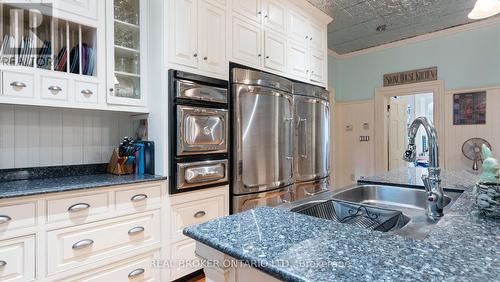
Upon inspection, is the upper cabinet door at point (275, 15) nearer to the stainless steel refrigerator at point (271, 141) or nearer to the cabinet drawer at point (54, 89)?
the stainless steel refrigerator at point (271, 141)

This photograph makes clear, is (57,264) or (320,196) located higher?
(320,196)

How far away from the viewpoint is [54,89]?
175cm

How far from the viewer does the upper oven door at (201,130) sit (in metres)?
2.05

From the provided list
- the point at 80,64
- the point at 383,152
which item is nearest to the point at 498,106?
the point at 383,152

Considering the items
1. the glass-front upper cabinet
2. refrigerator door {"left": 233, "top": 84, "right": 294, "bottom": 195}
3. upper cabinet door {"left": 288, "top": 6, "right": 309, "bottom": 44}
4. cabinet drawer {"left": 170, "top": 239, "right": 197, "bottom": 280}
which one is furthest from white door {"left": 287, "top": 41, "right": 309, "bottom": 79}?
cabinet drawer {"left": 170, "top": 239, "right": 197, "bottom": 280}

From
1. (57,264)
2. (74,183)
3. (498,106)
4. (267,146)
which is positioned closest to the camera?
(57,264)

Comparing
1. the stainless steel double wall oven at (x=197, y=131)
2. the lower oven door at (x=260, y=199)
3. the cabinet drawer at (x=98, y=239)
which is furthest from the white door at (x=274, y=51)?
the cabinet drawer at (x=98, y=239)

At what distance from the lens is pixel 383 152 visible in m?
4.60

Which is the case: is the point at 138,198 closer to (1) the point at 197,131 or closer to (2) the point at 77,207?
(2) the point at 77,207

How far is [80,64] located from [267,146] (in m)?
1.68

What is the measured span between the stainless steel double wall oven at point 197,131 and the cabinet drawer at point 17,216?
0.82 metres

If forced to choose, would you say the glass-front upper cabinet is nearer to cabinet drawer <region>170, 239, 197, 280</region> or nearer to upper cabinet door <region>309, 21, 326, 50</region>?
cabinet drawer <region>170, 239, 197, 280</region>

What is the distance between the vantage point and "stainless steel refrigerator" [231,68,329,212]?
8.05 feet

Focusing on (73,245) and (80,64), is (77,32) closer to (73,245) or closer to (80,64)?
(80,64)
